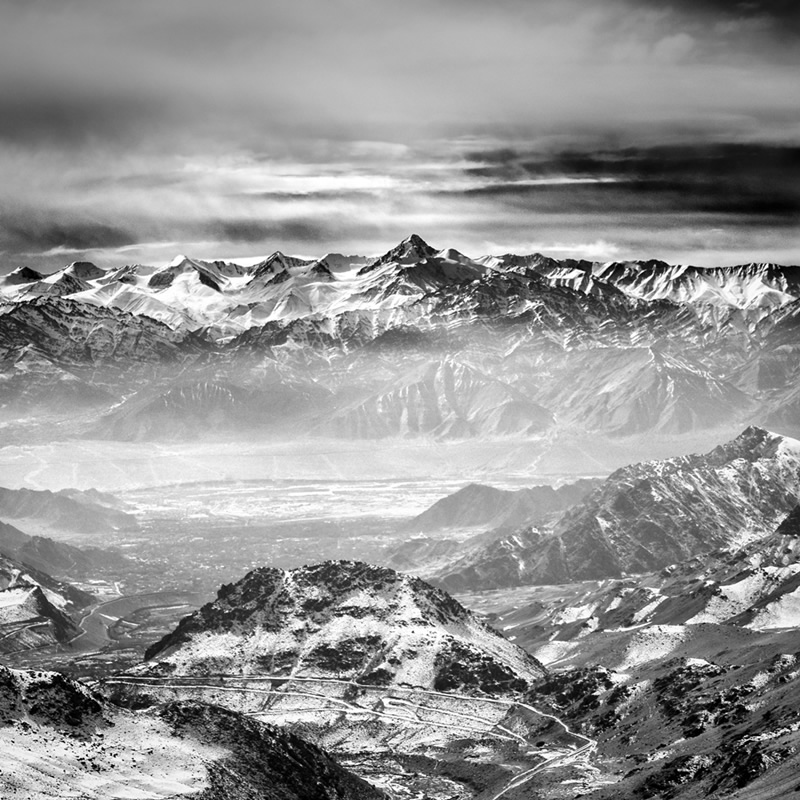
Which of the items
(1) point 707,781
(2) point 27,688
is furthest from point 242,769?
(1) point 707,781

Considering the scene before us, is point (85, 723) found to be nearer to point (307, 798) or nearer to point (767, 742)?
point (307, 798)

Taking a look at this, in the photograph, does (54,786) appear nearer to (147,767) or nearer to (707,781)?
(147,767)

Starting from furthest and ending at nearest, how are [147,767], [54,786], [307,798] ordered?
[307,798] < [147,767] < [54,786]

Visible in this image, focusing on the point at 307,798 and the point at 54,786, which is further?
the point at 307,798

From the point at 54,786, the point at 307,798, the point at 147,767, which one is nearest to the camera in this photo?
the point at 54,786

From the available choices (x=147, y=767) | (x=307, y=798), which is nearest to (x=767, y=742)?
(x=307, y=798)

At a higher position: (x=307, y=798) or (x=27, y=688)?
(x=27, y=688)

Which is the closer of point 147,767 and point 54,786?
point 54,786

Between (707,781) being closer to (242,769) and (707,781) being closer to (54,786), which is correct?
(242,769)
